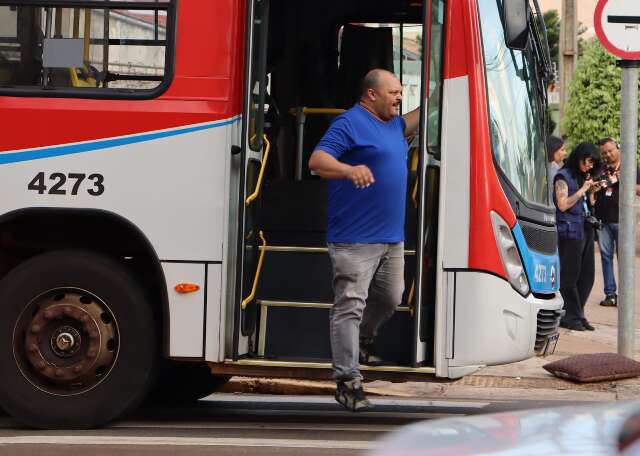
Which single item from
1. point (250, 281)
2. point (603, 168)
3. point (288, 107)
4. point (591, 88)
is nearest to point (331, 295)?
point (250, 281)

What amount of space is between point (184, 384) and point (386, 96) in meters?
2.44

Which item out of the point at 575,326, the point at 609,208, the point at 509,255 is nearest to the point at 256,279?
the point at 509,255

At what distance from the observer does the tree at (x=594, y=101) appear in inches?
1379

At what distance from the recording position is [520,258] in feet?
25.3

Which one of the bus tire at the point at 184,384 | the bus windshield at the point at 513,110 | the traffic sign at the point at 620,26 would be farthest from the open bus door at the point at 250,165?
the traffic sign at the point at 620,26

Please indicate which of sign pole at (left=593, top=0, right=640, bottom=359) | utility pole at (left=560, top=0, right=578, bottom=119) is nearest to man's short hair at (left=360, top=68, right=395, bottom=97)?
sign pole at (left=593, top=0, right=640, bottom=359)

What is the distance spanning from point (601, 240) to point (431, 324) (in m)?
8.20

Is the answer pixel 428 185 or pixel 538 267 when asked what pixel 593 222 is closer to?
pixel 538 267

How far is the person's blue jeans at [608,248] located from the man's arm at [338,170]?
8049mm

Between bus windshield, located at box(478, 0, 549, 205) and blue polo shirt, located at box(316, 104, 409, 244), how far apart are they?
1.78 ft

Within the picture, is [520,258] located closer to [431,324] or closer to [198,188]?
[431,324]

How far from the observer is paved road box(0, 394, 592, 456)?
707cm

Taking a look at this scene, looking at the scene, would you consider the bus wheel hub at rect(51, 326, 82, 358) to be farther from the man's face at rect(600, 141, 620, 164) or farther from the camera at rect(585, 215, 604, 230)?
the man's face at rect(600, 141, 620, 164)

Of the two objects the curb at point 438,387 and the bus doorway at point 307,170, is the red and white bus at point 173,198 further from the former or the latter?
the curb at point 438,387
